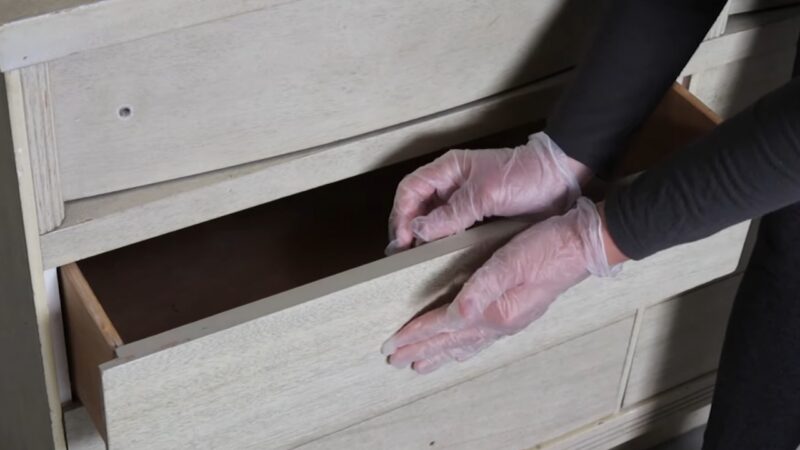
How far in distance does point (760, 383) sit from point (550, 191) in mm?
264

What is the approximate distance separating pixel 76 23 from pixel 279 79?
159 millimetres

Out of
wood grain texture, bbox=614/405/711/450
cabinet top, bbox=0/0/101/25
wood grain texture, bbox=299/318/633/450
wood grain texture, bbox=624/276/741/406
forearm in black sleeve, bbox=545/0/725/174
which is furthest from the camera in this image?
wood grain texture, bbox=614/405/711/450

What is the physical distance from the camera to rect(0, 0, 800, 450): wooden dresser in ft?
2.31

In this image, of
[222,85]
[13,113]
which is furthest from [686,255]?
[13,113]

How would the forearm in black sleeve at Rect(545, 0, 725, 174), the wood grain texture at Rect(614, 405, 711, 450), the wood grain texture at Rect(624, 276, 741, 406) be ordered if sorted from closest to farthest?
1. the forearm in black sleeve at Rect(545, 0, 725, 174)
2. the wood grain texture at Rect(624, 276, 741, 406)
3. the wood grain texture at Rect(614, 405, 711, 450)

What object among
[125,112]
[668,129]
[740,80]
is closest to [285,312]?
[125,112]

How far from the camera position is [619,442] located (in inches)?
46.9

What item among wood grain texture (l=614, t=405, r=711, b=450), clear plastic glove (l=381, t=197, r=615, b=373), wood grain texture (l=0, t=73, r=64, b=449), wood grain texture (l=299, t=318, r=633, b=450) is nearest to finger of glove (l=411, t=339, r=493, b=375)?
clear plastic glove (l=381, t=197, r=615, b=373)

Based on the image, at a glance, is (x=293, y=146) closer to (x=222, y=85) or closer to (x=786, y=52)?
(x=222, y=85)

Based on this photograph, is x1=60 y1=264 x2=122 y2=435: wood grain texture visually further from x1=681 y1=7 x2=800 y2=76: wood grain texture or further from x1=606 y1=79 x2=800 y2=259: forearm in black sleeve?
x1=681 y1=7 x2=800 y2=76: wood grain texture

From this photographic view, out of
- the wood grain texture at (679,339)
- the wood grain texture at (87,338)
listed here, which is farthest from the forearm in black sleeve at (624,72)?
the wood grain texture at (87,338)

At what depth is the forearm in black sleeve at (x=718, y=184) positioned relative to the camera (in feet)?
2.44

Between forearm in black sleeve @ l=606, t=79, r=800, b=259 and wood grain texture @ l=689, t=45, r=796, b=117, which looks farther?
wood grain texture @ l=689, t=45, r=796, b=117

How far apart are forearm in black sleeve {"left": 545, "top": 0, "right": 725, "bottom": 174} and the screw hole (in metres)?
0.33
